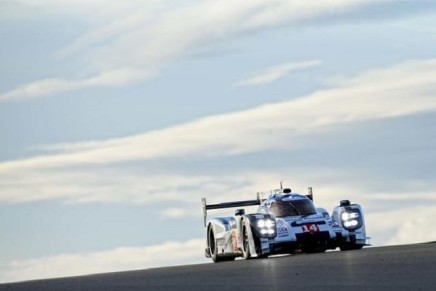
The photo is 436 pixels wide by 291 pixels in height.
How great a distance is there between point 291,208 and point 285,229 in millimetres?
1296

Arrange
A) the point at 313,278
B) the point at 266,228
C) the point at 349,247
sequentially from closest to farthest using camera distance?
the point at 313,278 < the point at 266,228 < the point at 349,247

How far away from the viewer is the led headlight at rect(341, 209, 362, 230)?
31172 mm

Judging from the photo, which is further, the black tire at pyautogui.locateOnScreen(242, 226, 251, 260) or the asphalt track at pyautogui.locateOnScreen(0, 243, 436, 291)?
the black tire at pyautogui.locateOnScreen(242, 226, 251, 260)

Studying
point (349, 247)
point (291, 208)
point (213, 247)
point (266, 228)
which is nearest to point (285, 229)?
point (266, 228)

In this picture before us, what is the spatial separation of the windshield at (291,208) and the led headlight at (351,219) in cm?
82

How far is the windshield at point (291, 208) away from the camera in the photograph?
3109cm

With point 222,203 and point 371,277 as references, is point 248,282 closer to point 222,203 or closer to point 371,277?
point 371,277

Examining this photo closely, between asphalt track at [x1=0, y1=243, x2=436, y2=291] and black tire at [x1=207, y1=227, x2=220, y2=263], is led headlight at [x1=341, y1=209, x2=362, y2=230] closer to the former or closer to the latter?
black tire at [x1=207, y1=227, x2=220, y2=263]

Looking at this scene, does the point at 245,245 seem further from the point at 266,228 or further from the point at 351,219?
the point at 351,219

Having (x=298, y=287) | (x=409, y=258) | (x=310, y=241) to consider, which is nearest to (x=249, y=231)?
(x=310, y=241)

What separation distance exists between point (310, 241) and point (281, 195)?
251 cm

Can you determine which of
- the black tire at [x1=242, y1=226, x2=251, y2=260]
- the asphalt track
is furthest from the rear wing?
the asphalt track

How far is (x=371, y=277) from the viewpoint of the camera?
51.2 feet

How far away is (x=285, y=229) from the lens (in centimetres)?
3000
